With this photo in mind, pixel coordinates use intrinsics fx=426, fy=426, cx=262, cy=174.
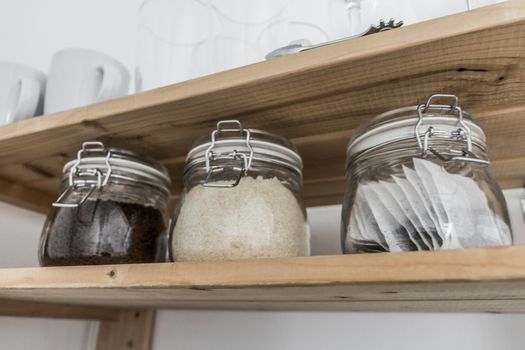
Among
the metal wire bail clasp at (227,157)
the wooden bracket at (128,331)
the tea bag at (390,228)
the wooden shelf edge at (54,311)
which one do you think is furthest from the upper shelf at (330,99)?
the wooden bracket at (128,331)

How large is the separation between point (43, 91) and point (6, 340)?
449 millimetres

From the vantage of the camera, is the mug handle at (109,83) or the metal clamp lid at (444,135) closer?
the metal clamp lid at (444,135)

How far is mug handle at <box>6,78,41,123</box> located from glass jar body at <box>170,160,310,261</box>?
37 centimetres

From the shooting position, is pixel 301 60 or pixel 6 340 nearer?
pixel 301 60

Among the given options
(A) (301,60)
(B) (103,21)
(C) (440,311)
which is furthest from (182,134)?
(B) (103,21)

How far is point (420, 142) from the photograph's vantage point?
1.35ft

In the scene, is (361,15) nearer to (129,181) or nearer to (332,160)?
(332,160)

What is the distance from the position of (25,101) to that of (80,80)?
101 mm

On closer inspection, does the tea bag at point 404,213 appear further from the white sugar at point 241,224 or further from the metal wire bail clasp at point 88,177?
the metal wire bail clasp at point 88,177

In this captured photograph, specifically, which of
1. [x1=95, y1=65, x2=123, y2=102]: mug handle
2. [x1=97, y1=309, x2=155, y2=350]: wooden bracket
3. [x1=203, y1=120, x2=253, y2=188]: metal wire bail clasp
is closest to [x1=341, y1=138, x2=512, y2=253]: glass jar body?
[x1=203, y1=120, x2=253, y2=188]: metal wire bail clasp

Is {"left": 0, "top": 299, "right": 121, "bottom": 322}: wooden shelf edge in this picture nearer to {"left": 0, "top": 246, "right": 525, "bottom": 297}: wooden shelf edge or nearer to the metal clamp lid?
{"left": 0, "top": 246, "right": 525, "bottom": 297}: wooden shelf edge

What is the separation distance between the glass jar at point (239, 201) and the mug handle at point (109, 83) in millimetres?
211

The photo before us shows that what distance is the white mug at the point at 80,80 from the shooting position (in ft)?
2.22

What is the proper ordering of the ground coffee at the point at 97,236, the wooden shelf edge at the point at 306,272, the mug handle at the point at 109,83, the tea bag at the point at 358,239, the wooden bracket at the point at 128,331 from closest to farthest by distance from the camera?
the wooden shelf edge at the point at 306,272 < the tea bag at the point at 358,239 < the ground coffee at the point at 97,236 < the mug handle at the point at 109,83 < the wooden bracket at the point at 128,331
